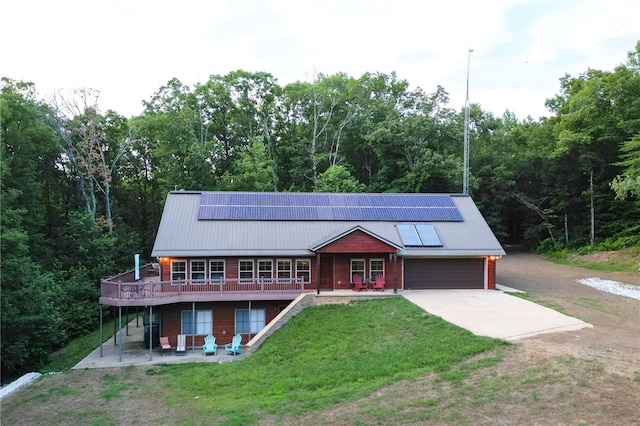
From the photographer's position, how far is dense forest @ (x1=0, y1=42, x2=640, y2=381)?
90.2 ft

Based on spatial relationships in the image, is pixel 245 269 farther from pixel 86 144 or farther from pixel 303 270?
pixel 86 144

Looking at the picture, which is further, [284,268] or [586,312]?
[284,268]

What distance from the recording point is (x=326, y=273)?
67.7 ft

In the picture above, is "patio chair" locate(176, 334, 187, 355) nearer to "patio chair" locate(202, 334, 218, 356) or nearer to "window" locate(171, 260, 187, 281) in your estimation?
"patio chair" locate(202, 334, 218, 356)

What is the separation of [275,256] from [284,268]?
78 centimetres

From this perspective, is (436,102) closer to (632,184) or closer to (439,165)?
(439,165)

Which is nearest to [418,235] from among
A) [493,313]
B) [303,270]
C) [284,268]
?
[303,270]

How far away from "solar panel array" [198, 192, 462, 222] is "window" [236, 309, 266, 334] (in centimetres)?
470

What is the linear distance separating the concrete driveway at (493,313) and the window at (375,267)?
157 centimetres

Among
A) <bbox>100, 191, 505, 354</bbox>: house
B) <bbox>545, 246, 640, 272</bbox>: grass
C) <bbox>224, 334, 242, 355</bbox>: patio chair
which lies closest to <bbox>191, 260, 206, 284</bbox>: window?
<bbox>100, 191, 505, 354</bbox>: house

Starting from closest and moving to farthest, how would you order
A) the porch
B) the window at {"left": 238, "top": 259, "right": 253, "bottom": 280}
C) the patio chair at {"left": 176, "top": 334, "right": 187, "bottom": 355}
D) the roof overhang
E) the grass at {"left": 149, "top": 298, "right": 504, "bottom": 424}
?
the grass at {"left": 149, "top": 298, "right": 504, "bottom": 424}
the porch
the patio chair at {"left": 176, "top": 334, "right": 187, "bottom": 355}
the roof overhang
the window at {"left": 238, "top": 259, "right": 253, "bottom": 280}

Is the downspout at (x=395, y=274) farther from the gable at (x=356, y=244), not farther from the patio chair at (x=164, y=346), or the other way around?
the patio chair at (x=164, y=346)

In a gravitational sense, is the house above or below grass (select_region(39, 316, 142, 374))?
above

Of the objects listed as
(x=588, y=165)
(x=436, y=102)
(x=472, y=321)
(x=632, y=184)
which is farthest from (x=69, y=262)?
(x=588, y=165)
